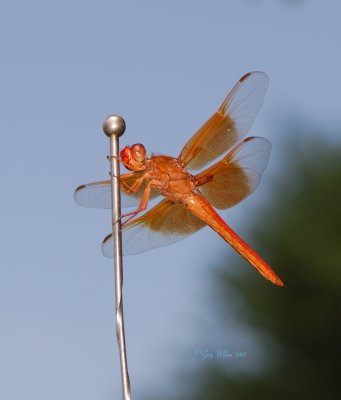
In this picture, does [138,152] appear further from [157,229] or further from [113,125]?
[113,125]

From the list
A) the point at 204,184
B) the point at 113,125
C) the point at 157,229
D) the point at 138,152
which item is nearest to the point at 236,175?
the point at 204,184

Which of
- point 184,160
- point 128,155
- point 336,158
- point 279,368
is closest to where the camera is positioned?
point 128,155

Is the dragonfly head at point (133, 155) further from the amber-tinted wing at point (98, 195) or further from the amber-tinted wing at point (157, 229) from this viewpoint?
the amber-tinted wing at point (157, 229)

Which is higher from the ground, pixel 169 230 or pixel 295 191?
pixel 295 191

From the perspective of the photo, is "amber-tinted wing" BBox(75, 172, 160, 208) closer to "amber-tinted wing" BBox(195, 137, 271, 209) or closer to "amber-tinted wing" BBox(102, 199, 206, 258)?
"amber-tinted wing" BBox(102, 199, 206, 258)

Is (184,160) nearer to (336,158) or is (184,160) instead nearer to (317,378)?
(317,378)

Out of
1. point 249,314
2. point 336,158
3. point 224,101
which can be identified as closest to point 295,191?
point 336,158

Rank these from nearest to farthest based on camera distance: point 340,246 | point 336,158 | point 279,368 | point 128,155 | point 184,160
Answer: point 128,155 < point 184,160 < point 279,368 < point 340,246 < point 336,158
